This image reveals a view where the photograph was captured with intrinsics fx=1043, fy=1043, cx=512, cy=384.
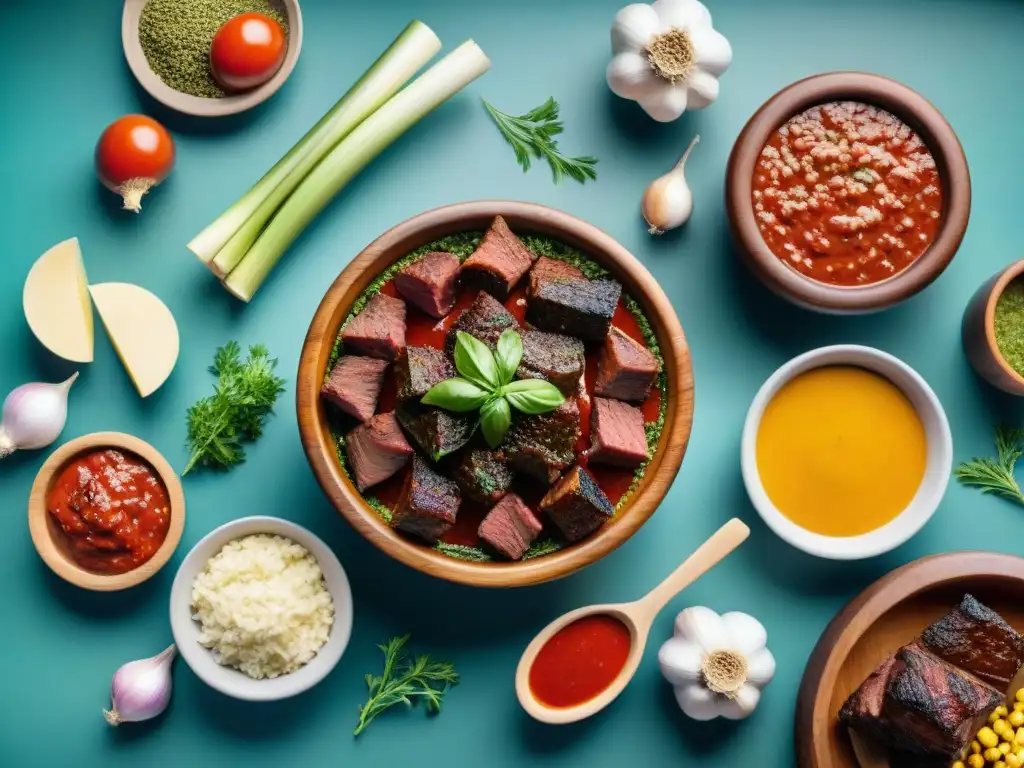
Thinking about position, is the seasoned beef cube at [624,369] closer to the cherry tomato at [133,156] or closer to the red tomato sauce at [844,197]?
the red tomato sauce at [844,197]

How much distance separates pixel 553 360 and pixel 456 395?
0.35 m

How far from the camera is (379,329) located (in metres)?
3.17

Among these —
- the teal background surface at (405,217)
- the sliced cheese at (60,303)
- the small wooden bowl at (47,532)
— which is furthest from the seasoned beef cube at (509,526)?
the sliced cheese at (60,303)

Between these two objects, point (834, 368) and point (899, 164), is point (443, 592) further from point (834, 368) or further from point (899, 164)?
point (899, 164)

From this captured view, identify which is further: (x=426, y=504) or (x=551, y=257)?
(x=551, y=257)

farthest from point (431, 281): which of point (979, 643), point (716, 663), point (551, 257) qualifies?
point (979, 643)

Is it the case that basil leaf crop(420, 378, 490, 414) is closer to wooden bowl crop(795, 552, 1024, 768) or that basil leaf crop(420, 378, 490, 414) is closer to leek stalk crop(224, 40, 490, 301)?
leek stalk crop(224, 40, 490, 301)

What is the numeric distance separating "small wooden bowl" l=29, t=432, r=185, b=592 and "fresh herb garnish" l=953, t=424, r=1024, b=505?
8.78 ft

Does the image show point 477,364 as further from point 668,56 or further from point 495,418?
point 668,56

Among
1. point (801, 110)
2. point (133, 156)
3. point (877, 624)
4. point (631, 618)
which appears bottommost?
point (877, 624)

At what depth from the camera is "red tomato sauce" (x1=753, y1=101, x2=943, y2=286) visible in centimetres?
340

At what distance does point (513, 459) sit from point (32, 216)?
6.45 feet

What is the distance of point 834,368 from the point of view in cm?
348

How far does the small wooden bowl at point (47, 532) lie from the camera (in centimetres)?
339
